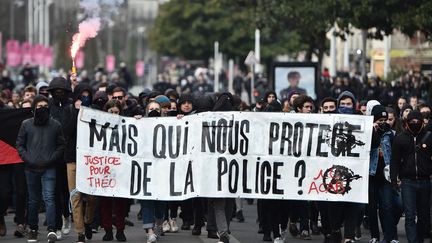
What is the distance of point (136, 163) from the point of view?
16750mm

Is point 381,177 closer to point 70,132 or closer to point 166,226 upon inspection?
point 166,226

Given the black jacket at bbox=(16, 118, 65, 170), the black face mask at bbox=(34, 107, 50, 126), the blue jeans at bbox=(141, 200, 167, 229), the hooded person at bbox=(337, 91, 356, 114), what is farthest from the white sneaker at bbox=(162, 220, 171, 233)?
the hooded person at bbox=(337, 91, 356, 114)

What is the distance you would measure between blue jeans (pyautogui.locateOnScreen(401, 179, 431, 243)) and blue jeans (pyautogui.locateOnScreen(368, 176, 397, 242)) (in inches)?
22.9

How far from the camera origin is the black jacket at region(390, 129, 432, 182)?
15.9 meters

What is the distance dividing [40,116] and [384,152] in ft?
13.0

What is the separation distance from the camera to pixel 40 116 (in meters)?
16.7

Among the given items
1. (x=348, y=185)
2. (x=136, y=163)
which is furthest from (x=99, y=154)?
(x=348, y=185)

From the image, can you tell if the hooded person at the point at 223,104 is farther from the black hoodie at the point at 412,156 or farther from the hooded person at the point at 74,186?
the black hoodie at the point at 412,156

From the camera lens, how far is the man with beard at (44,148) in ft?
54.7

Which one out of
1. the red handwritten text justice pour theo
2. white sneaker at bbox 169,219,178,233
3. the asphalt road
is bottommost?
the asphalt road

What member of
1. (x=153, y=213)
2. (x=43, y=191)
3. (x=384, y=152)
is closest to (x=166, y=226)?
(x=153, y=213)

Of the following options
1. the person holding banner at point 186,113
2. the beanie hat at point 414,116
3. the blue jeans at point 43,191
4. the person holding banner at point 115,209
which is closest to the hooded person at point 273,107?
the person holding banner at point 186,113

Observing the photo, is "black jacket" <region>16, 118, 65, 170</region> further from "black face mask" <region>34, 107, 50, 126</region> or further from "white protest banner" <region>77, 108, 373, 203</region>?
"white protest banner" <region>77, 108, 373, 203</region>

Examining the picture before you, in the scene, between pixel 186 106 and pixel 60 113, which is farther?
pixel 186 106
